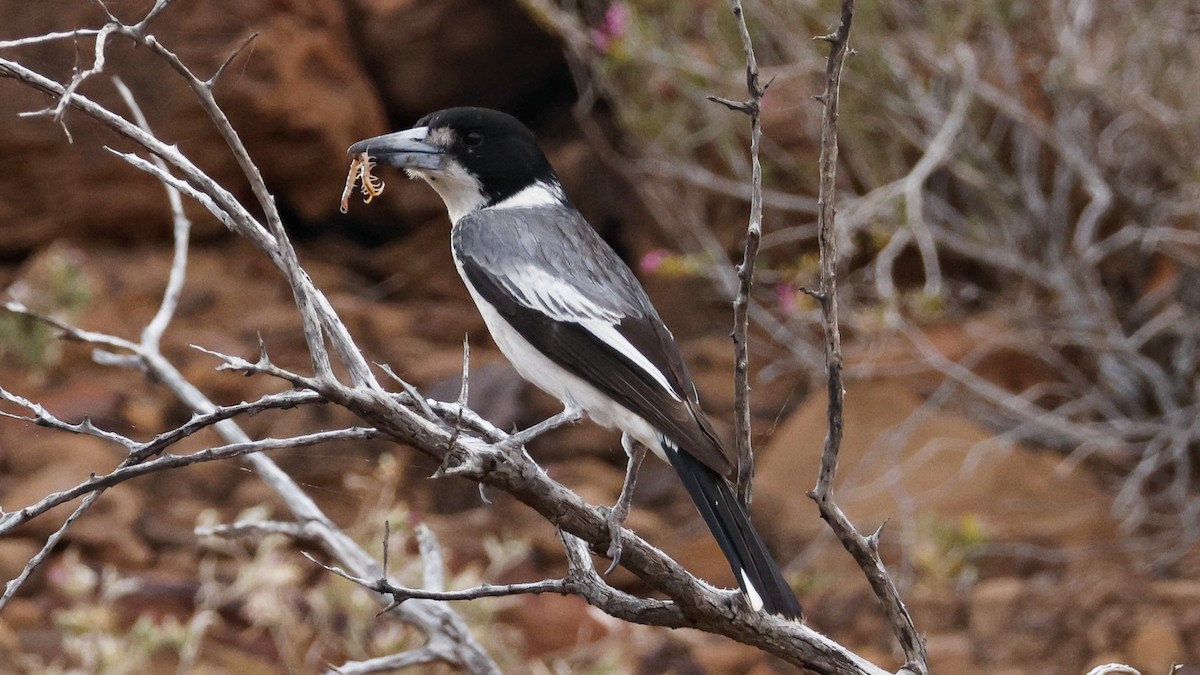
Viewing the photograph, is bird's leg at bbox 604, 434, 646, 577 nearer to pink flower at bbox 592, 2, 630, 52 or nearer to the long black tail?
the long black tail

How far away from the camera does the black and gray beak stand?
3.30 metres

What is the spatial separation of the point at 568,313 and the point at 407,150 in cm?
67

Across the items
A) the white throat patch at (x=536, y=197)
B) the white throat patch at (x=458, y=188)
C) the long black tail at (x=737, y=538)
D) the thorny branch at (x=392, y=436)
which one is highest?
the white throat patch at (x=536, y=197)

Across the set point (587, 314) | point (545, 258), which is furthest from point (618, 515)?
point (545, 258)

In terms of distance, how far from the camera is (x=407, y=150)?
3.41 meters

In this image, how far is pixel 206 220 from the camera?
7512mm

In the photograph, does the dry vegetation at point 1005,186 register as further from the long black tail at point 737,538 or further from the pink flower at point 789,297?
the long black tail at point 737,538

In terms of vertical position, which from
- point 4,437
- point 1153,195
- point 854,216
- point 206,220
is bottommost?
point 4,437

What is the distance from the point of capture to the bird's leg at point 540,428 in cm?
227

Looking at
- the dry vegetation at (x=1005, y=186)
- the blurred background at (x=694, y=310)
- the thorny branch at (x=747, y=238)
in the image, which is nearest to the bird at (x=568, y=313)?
the thorny branch at (x=747, y=238)

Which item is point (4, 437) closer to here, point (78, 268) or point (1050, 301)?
point (78, 268)

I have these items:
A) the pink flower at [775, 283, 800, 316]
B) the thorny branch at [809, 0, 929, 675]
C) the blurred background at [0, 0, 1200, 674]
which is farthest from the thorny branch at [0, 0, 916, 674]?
the pink flower at [775, 283, 800, 316]

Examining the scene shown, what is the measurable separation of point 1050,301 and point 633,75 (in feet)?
8.37

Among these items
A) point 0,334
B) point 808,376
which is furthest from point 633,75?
point 0,334
